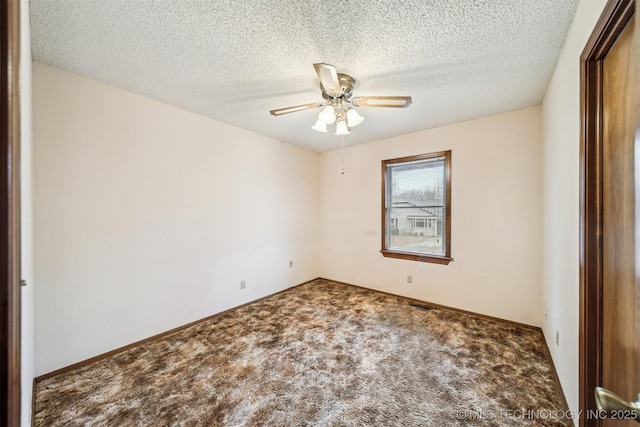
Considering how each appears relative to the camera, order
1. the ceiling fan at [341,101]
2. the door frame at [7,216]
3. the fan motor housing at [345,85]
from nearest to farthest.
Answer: the door frame at [7,216]
the ceiling fan at [341,101]
the fan motor housing at [345,85]

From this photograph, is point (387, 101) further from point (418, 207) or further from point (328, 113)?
point (418, 207)

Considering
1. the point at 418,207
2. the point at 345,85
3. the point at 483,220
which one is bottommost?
the point at 483,220

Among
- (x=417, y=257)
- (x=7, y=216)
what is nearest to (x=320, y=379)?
(x=7, y=216)

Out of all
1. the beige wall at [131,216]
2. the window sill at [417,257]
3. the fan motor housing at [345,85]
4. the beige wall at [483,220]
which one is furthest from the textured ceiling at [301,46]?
the window sill at [417,257]

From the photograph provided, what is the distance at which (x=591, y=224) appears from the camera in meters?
1.17

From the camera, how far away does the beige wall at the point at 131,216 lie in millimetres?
1944

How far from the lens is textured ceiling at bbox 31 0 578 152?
4.69 ft

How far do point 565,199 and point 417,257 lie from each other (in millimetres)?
1992

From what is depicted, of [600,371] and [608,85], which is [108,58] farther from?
[600,371]

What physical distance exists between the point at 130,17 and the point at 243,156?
192 centimetres

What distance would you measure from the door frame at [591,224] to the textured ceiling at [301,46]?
53 centimetres

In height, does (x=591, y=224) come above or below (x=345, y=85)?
below

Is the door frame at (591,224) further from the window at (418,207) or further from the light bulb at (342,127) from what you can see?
the window at (418,207)

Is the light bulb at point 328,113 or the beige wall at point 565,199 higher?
the light bulb at point 328,113
